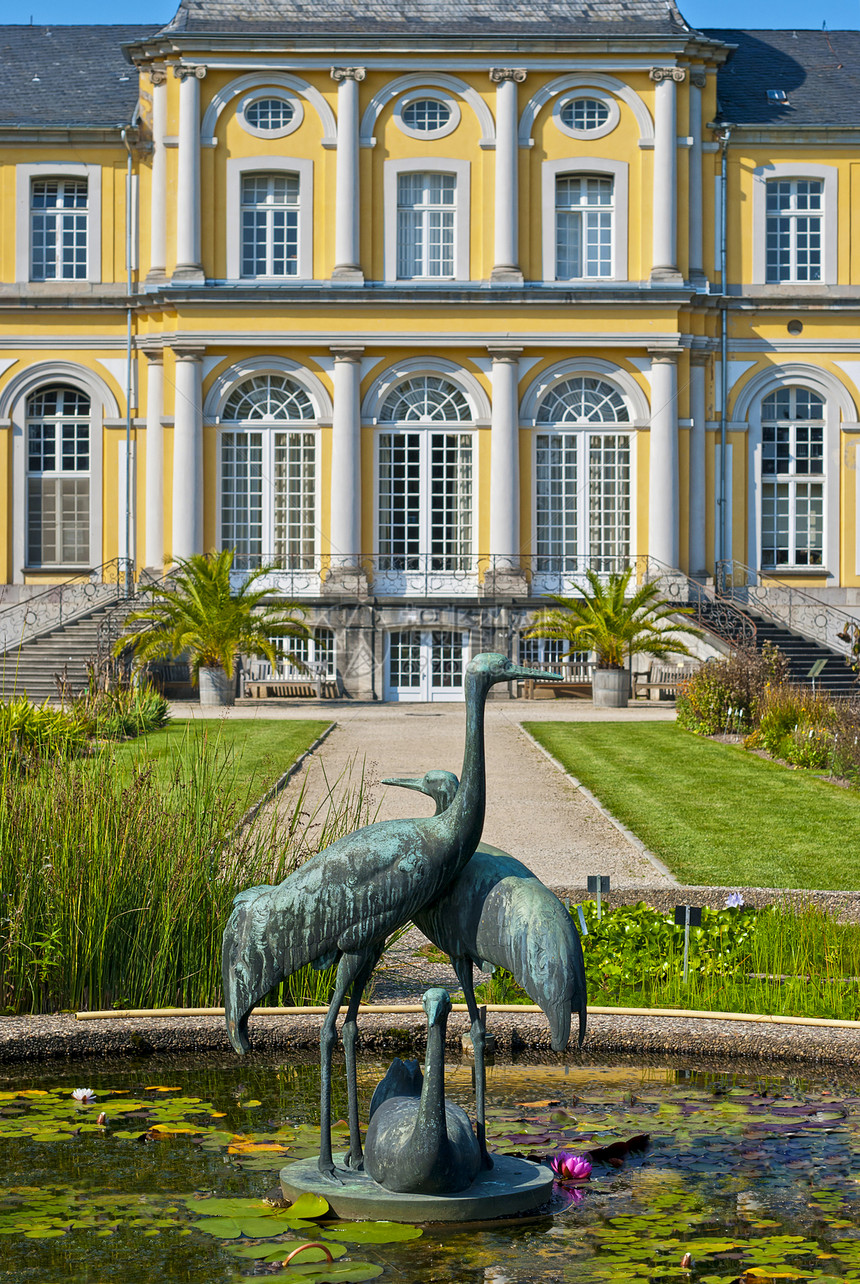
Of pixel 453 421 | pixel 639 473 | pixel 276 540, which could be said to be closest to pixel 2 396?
pixel 276 540

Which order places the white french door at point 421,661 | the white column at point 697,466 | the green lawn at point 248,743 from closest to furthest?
the green lawn at point 248,743 < the white french door at point 421,661 < the white column at point 697,466

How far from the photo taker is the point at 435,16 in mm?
32531

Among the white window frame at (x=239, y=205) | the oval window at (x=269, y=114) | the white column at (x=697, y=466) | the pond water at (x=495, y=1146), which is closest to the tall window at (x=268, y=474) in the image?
the white window frame at (x=239, y=205)

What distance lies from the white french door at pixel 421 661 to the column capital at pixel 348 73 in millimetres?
10969

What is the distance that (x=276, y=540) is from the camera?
3259 centimetres

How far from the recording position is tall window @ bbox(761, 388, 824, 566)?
112 feet

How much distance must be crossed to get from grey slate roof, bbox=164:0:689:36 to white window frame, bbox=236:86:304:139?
45.1 inches

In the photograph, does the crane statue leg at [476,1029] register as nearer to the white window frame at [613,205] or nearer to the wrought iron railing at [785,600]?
the wrought iron railing at [785,600]

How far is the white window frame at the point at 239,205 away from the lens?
32.3m

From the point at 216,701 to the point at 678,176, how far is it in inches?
579

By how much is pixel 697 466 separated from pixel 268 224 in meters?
9.95

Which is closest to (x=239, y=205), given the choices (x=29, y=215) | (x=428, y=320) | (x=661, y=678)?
(x=428, y=320)

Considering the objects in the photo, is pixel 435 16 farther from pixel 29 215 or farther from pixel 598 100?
pixel 29 215

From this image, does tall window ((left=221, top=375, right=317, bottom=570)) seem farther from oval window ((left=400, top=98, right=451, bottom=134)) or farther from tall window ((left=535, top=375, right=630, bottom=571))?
oval window ((left=400, top=98, right=451, bottom=134))
